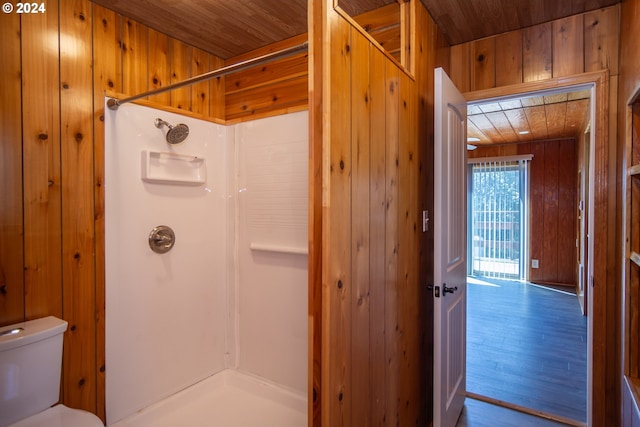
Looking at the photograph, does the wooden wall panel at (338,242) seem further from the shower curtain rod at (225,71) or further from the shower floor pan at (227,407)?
the shower floor pan at (227,407)

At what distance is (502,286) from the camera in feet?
18.3

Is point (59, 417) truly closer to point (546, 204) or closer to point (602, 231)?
point (602, 231)

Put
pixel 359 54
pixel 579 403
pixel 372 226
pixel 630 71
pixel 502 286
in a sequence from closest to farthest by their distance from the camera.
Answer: pixel 359 54, pixel 372 226, pixel 630 71, pixel 579 403, pixel 502 286

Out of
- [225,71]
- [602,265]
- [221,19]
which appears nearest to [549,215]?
[602,265]

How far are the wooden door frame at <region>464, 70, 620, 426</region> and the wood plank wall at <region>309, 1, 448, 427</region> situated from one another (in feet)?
2.89

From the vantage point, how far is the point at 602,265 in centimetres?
183

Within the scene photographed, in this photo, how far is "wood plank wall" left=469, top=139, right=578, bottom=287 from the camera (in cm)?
548

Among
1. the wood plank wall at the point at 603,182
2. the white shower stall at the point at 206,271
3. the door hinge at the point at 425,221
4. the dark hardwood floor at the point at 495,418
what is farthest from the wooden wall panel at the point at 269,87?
the dark hardwood floor at the point at 495,418

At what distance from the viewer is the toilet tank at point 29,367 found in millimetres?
1342

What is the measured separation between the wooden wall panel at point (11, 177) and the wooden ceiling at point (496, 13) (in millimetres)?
1915

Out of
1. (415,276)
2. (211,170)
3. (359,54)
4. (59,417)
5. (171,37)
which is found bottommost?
(59,417)

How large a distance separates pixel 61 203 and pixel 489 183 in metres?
6.24

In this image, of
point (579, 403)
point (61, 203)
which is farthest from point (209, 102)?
point (579, 403)

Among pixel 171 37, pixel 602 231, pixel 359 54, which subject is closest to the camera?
pixel 359 54
